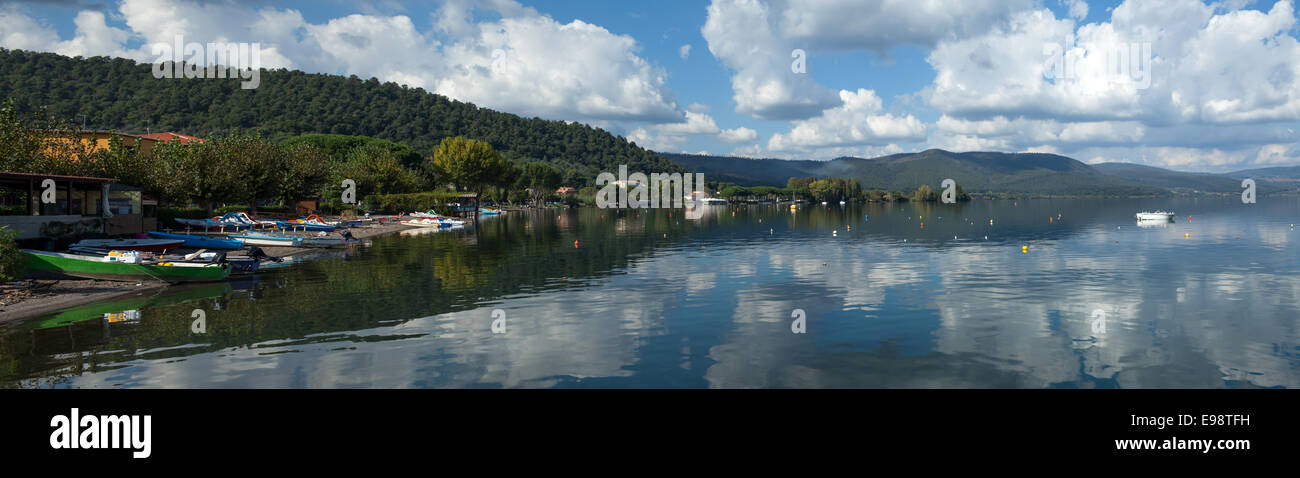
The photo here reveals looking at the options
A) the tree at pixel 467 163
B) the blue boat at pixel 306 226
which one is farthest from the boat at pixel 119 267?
the tree at pixel 467 163

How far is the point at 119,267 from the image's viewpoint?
38.1 m

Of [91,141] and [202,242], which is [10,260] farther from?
[91,141]

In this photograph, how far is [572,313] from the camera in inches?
1278

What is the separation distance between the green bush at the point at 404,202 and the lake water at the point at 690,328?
281 feet

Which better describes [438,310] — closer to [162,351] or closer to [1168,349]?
[162,351]

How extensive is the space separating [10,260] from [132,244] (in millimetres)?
16048

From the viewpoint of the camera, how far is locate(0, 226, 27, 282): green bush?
3338 cm

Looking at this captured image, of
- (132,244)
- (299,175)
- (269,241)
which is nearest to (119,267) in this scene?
(132,244)

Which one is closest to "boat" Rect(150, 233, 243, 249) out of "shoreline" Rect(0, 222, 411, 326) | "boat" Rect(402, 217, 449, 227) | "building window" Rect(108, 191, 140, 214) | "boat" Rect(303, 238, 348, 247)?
"building window" Rect(108, 191, 140, 214)

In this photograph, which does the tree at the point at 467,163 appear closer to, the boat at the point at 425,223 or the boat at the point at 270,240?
the boat at the point at 425,223

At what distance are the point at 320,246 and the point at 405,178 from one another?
85.2 metres

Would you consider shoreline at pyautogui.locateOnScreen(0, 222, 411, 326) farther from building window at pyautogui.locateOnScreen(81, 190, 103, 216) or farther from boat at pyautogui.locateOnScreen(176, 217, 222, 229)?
boat at pyautogui.locateOnScreen(176, 217, 222, 229)

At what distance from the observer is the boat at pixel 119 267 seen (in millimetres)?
36906
